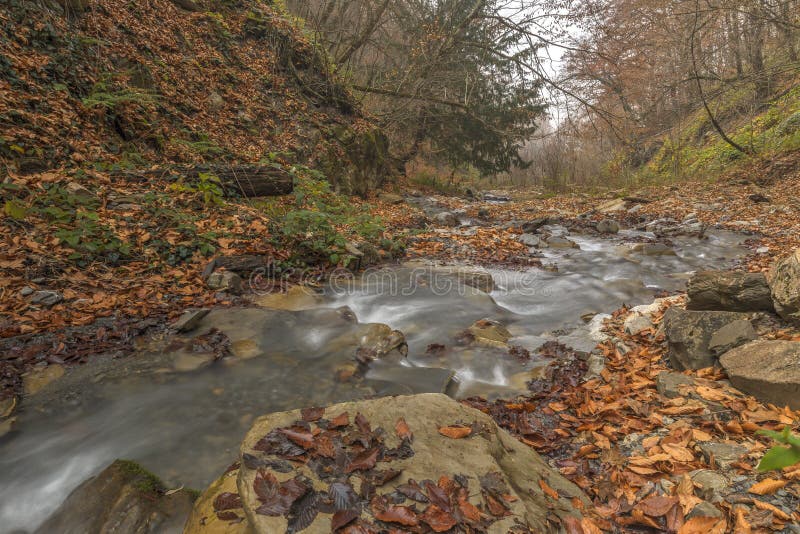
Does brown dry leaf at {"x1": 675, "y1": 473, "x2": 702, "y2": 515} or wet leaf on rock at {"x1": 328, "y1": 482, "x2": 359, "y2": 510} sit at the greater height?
wet leaf on rock at {"x1": 328, "y1": 482, "x2": 359, "y2": 510}

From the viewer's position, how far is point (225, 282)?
4957 mm

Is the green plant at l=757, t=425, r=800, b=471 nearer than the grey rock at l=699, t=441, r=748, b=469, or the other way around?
the green plant at l=757, t=425, r=800, b=471

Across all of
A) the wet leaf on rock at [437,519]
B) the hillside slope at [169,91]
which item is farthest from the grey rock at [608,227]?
the wet leaf on rock at [437,519]

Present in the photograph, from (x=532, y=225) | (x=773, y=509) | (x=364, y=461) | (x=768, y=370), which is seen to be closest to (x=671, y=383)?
(x=768, y=370)

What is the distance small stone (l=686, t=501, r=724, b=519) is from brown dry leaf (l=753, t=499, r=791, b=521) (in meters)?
0.15

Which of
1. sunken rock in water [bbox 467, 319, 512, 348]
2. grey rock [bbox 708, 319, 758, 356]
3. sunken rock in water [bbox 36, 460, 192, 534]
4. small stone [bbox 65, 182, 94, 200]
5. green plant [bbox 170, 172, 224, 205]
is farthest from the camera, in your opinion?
green plant [bbox 170, 172, 224, 205]

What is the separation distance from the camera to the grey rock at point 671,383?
273 cm

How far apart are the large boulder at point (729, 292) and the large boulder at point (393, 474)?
8.60 feet

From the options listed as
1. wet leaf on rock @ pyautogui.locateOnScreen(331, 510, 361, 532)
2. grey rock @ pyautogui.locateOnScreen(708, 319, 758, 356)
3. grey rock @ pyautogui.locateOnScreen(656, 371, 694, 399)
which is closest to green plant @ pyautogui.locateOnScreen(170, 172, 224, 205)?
wet leaf on rock @ pyautogui.locateOnScreen(331, 510, 361, 532)

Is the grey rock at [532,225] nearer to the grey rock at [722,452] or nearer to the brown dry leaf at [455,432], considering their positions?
the grey rock at [722,452]

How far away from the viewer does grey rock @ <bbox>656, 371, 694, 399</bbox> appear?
8.96 ft

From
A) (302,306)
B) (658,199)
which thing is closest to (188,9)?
(302,306)

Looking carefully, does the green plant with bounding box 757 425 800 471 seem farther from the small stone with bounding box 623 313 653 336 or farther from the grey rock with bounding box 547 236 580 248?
the grey rock with bounding box 547 236 580 248

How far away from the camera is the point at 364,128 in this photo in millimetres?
13328
